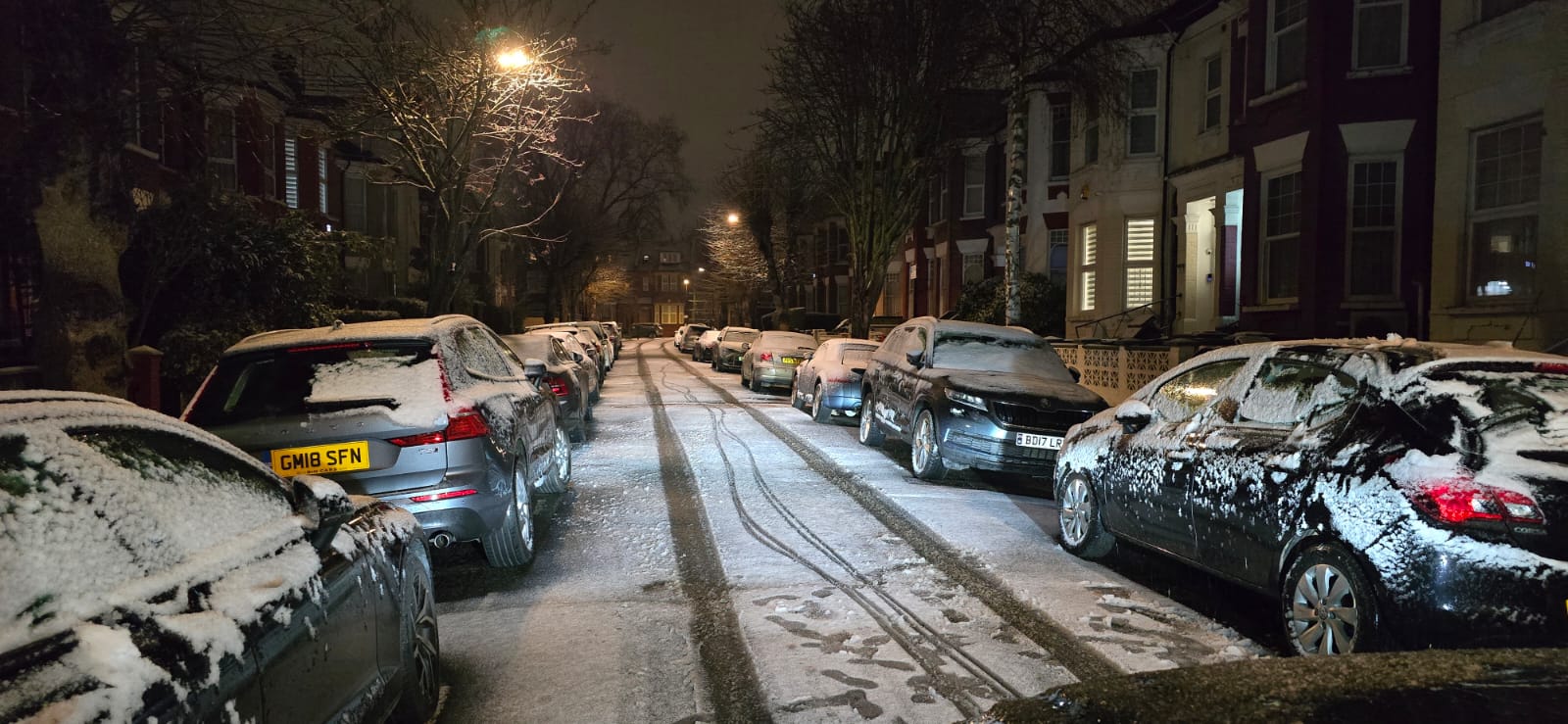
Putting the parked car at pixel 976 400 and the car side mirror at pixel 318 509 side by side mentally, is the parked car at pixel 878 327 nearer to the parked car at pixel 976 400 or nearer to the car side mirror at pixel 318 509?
the parked car at pixel 976 400

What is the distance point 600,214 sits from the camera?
50188 mm

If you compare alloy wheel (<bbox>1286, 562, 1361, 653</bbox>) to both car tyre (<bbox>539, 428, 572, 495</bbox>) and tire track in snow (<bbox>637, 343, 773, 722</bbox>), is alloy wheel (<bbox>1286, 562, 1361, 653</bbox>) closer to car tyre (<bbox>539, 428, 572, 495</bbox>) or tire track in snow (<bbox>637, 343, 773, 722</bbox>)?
tire track in snow (<bbox>637, 343, 773, 722</bbox>)

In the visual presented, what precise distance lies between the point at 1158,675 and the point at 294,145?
93.6 ft

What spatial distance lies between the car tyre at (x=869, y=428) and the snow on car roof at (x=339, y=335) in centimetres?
679

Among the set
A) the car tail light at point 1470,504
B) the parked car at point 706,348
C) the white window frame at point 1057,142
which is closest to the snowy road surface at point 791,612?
the car tail light at point 1470,504

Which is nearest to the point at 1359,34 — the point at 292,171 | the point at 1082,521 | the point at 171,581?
the point at 1082,521

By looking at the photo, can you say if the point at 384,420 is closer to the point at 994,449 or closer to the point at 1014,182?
the point at 994,449

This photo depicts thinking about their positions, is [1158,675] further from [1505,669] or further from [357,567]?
[357,567]

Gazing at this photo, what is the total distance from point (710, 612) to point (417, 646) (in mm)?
1814

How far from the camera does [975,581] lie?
6.10m

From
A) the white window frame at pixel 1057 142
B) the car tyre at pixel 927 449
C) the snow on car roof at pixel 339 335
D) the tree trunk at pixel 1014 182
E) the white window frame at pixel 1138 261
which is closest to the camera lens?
the snow on car roof at pixel 339 335

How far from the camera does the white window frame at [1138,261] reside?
20.6 meters

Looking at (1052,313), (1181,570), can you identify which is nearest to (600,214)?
(1052,313)

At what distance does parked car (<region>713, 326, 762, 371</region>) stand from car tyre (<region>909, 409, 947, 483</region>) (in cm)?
1878
